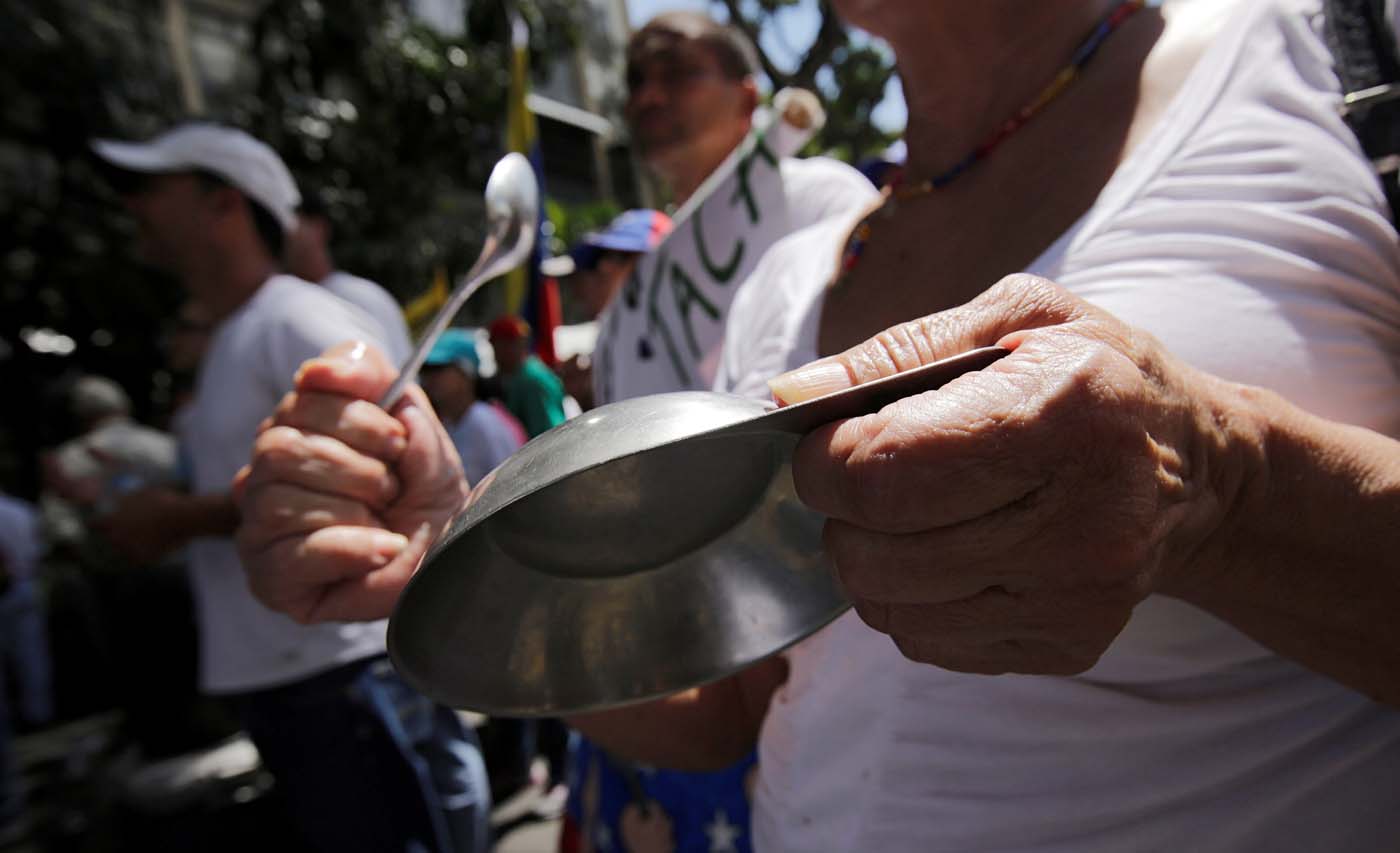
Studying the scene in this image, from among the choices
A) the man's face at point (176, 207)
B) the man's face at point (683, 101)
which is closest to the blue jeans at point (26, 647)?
the man's face at point (176, 207)

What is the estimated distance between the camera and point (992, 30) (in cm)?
112

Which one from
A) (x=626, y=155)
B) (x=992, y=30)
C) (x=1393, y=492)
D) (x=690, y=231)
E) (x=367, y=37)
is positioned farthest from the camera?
(x=626, y=155)

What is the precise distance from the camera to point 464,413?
13.7 feet

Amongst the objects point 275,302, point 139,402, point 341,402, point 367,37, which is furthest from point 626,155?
point 341,402

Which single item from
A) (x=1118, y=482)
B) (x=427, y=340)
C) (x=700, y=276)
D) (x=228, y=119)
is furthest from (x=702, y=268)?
(x=228, y=119)

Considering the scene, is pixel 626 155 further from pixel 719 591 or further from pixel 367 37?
pixel 719 591

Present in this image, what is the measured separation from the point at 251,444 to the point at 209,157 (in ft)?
2.60

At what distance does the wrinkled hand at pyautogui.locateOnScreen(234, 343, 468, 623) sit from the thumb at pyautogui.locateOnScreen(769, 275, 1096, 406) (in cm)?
45

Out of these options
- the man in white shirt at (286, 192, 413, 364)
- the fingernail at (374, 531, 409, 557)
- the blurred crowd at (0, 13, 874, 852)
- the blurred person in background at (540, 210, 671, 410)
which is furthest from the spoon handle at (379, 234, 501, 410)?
the blurred person in background at (540, 210, 671, 410)

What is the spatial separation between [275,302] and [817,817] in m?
1.82

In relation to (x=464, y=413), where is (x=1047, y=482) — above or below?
above

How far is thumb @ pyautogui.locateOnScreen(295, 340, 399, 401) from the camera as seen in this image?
0.86 metres

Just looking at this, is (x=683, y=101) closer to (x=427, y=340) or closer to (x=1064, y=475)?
(x=427, y=340)

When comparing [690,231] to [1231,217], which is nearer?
[1231,217]
